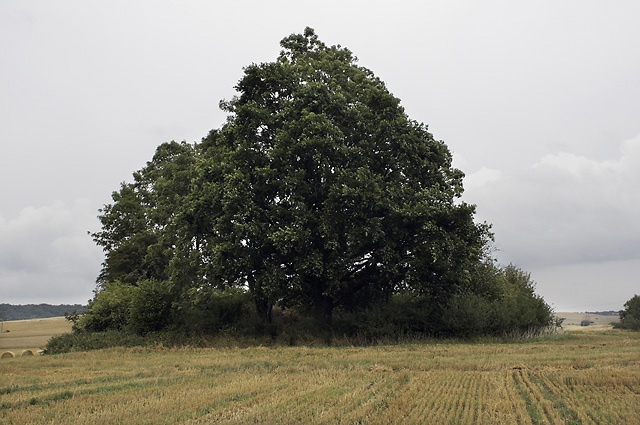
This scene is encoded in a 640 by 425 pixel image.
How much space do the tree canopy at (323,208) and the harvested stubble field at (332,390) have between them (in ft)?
21.3

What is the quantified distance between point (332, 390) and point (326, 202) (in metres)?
13.4

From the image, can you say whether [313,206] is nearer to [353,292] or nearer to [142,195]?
[353,292]

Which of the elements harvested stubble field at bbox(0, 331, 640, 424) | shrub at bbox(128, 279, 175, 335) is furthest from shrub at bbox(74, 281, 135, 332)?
harvested stubble field at bbox(0, 331, 640, 424)

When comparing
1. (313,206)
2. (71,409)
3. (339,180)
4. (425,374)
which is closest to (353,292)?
(313,206)

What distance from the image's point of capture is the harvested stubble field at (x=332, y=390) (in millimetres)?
8789

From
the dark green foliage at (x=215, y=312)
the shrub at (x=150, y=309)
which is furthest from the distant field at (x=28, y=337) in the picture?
the dark green foliage at (x=215, y=312)

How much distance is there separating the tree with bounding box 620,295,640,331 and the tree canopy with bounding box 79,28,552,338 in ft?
220

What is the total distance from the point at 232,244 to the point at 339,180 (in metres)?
6.45

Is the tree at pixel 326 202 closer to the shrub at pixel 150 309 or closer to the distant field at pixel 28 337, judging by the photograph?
the shrub at pixel 150 309

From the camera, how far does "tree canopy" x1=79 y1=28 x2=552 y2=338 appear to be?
918 inches

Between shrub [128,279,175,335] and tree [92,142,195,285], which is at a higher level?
tree [92,142,195,285]

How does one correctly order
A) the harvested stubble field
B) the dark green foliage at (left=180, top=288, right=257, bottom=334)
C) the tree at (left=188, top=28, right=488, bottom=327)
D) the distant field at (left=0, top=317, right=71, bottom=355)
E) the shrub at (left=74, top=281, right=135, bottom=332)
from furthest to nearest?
1. the distant field at (left=0, top=317, right=71, bottom=355)
2. the shrub at (left=74, top=281, right=135, bottom=332)
3. the dark green foliage at (left=180, top=288, right=257, bottom=334)
4. the tree at (left=188, top=28, right=488, bottom=327)
5. the harvested stubble field

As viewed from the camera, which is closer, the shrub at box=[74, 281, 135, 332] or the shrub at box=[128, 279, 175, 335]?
the shrub at box=[128, 279, 175, 335]

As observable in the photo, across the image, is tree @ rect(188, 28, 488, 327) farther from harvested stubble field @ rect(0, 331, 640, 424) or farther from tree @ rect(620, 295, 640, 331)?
tree @ rect(620, 295, 640, 331)
